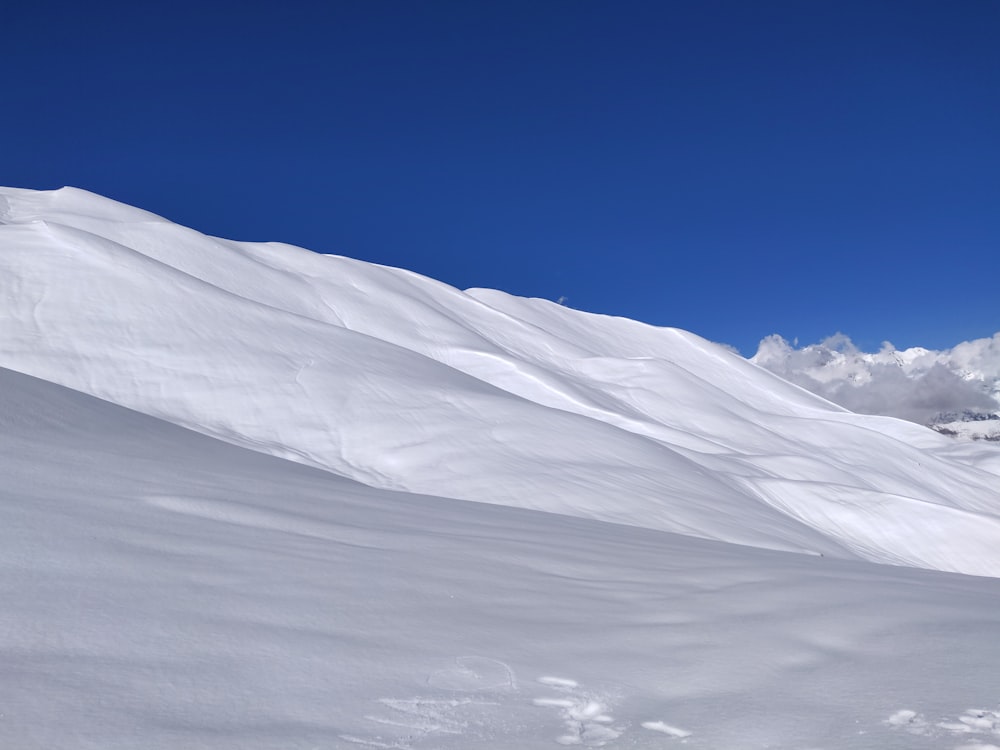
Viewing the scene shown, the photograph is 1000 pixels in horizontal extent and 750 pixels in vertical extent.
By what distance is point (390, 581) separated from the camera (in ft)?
15.3

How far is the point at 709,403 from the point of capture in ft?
112

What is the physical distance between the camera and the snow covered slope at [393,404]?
13297 millimetres

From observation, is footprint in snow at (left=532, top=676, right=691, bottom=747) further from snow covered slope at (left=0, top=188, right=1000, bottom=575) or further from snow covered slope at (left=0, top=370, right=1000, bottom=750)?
snow covered slope at (left=0, top=188, right=1000, bottom=575)

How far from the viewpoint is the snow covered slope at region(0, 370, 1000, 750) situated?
2.71 metres

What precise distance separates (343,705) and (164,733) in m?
0.60

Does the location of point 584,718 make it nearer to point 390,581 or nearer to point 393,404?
point 390,581

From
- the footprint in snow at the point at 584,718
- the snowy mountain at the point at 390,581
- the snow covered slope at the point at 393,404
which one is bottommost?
the footprint in snow at the point at 584,718

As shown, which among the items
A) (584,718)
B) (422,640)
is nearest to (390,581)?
(422,640)

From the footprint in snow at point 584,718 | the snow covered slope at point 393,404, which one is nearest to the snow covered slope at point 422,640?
the footprint in snow at point 584,718

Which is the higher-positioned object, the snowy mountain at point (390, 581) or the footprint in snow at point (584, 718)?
the snowy mountain at point (390, 581)

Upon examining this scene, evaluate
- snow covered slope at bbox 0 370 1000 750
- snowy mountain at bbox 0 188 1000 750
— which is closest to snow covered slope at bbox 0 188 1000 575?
snowy mountain at bbox 0 188 1000 750

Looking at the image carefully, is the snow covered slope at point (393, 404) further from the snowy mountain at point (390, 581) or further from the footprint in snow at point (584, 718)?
the footprint in snow at point (584, 718)

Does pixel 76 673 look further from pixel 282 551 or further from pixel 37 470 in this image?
pixel 37 470

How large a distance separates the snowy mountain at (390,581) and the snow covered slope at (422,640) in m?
0.02
